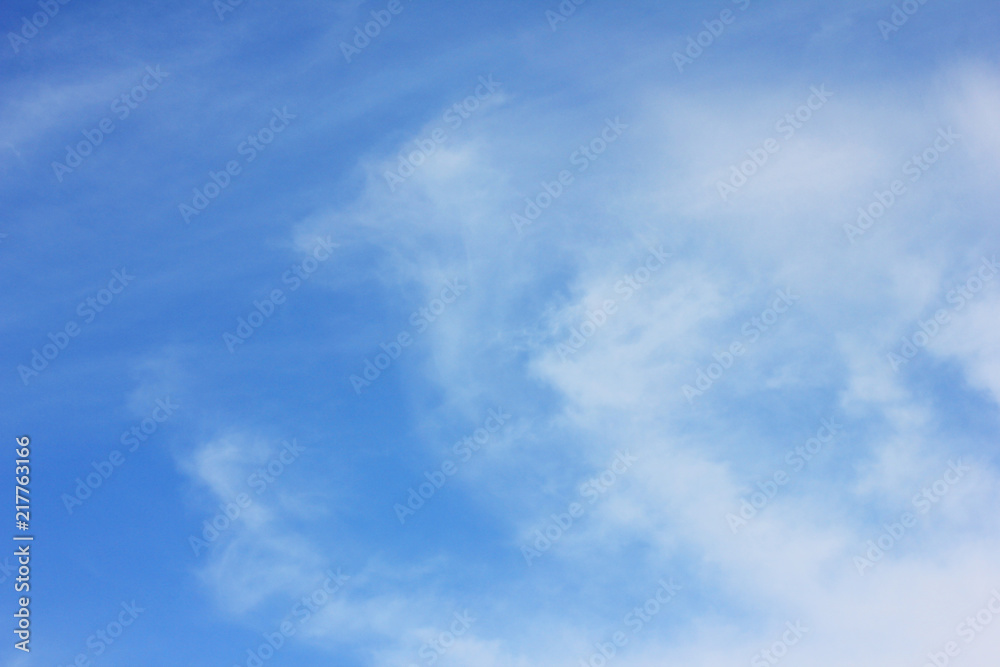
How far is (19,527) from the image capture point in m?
33.7

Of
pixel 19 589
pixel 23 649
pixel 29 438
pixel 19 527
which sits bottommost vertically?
pixel 23 649

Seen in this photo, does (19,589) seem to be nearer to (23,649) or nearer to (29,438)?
(23,649)

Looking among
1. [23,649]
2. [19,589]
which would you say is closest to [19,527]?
[19,589]

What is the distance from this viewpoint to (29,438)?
3438 centimetres

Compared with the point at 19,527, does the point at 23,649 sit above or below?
below

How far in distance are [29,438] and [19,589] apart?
27.1 ft

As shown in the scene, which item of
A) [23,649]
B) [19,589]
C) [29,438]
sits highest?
[29,438]

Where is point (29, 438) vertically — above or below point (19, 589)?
above

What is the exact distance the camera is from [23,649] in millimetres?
32781

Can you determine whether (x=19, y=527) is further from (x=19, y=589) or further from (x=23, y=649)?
(x=23, y=649)

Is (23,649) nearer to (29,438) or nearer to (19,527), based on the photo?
(19,527)

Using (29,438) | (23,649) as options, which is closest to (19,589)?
(23,649)

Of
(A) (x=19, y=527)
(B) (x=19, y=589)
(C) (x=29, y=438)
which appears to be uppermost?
(C) (x=29, y=438)

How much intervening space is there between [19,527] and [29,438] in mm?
4917
